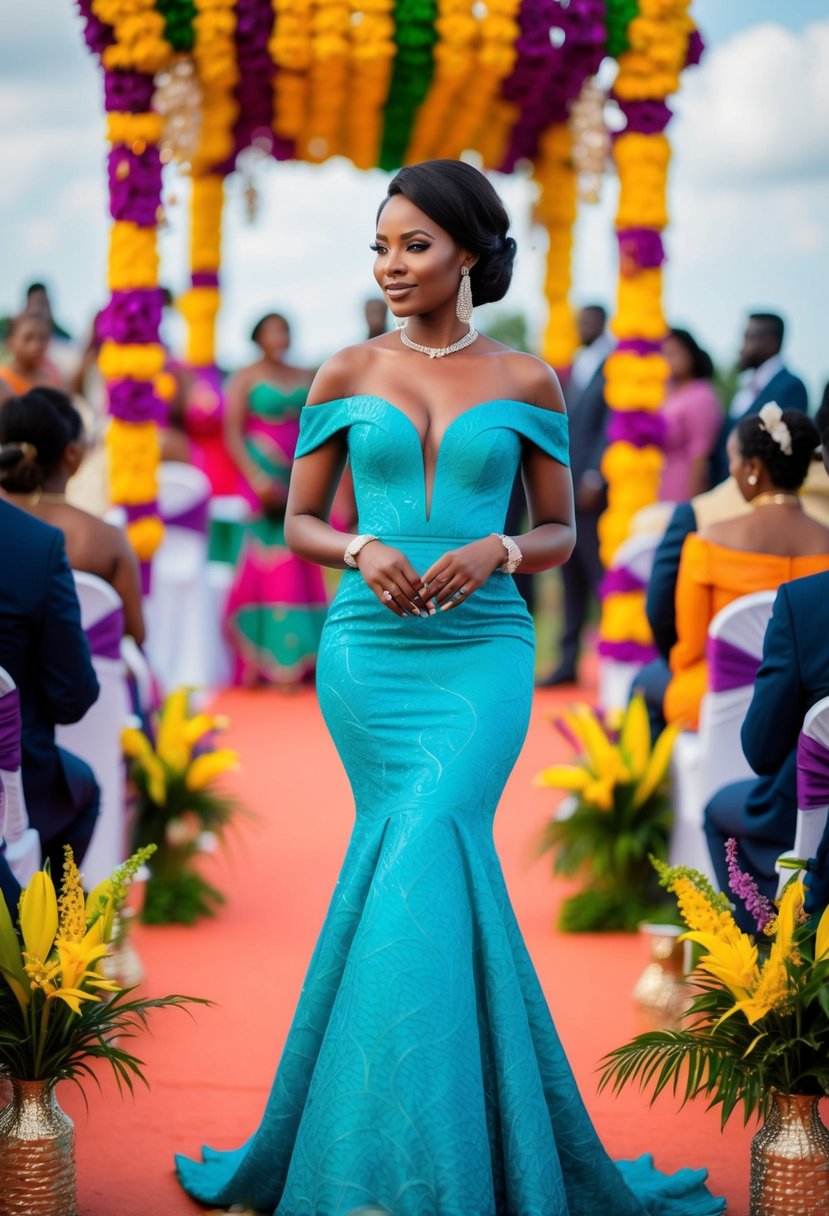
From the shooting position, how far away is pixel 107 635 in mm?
5555

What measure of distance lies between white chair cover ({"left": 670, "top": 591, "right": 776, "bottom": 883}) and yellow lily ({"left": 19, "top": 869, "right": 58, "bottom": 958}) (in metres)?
2.26

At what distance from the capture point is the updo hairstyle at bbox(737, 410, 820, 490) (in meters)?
5.11

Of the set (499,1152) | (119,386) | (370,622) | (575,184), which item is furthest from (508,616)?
(575,184)

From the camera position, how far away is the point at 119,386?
8102 millimetres

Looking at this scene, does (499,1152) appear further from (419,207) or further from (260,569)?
(260,569)

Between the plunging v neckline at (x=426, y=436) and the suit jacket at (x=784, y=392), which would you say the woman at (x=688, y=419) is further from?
the plunging v neckline at (x=426, y=436)

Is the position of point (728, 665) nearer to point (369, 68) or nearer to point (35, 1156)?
point (35, 1156)

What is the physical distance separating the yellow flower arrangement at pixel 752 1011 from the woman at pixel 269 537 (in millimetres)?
7918

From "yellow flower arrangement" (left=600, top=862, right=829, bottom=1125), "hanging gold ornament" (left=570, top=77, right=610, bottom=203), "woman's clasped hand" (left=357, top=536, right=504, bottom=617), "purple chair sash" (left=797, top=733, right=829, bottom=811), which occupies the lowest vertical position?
"yellow flower arrangement" (left=600, top=862, right=829, bottom=1125)

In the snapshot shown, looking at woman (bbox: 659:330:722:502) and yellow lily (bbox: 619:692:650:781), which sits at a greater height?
woman (bbox: 659:330:722:502)

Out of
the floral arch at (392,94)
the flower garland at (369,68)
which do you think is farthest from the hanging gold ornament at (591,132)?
the flower garland at (369,68)

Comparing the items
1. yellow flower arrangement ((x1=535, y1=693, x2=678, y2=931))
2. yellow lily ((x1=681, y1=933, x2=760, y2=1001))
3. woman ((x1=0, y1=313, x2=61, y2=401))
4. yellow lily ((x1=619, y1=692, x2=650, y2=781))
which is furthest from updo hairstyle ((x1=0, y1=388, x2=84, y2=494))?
woman ((x1=0, y1=313, x2=61, y2=401))

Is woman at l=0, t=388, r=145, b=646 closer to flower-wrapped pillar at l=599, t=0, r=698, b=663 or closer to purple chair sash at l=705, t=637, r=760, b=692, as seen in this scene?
purple chair sash at l=705, t=637, r=760, b=692

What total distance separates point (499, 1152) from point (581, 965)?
237 cm
